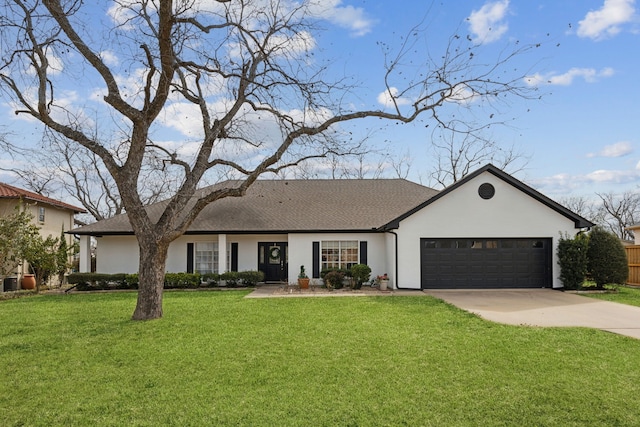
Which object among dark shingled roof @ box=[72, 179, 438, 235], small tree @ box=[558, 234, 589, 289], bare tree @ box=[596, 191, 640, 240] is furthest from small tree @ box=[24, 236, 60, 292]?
bare tree @ box=[596, 191, 640, 240]

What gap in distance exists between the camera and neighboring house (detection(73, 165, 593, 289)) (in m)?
17.0

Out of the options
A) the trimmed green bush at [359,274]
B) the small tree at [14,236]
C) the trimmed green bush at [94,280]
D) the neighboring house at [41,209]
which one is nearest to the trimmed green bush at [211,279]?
the trimmed green bush at [94,280]

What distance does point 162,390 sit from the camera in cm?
579

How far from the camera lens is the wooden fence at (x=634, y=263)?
62.9 ft

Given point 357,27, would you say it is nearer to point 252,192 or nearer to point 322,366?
point 322,366

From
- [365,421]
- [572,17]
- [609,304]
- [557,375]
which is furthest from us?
[609,304]

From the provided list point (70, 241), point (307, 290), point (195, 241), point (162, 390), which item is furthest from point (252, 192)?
point (162, 390)

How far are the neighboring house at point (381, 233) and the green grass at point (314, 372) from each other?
6.50 meters

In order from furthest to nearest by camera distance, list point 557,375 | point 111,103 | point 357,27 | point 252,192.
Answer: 1. point 252,192
2. point 111,103
3. point 357,27
4. point 557,375

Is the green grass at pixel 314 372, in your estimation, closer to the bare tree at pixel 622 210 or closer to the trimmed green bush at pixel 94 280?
the trimmed green bush at pixel 94 280

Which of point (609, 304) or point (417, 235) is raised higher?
point (417, 235)

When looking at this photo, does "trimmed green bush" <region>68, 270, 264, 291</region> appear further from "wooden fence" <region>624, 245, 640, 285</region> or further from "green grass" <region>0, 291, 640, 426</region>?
"wooden fence" <region>624, 245, 640, 285</region>

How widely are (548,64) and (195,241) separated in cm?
1556

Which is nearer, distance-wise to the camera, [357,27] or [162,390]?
[162,390]
